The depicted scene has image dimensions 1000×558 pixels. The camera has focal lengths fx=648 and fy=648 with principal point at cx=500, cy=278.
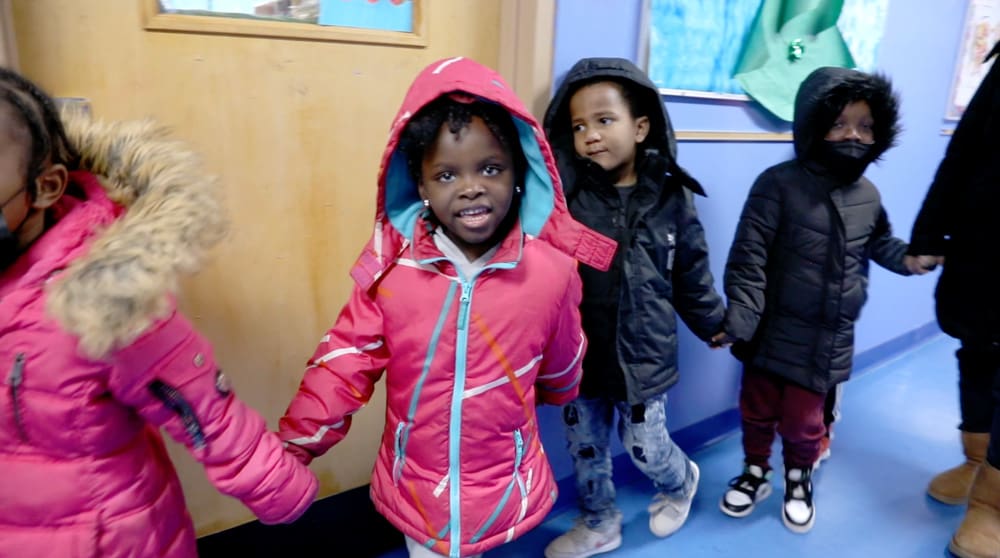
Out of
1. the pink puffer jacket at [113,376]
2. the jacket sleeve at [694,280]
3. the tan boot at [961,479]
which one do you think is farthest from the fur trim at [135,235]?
the tan boot at [961,479]

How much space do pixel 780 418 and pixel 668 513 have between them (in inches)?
16.7

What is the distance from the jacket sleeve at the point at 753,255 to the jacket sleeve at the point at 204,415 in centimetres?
114

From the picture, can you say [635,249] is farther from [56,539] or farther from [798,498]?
[56,539]

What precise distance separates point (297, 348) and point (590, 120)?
812 mm

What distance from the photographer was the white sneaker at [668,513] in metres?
1.72

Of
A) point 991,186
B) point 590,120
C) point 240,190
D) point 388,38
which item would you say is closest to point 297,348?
point 240,190

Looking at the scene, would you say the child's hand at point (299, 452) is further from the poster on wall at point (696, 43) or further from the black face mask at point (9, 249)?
the poster on wall at point (696, 43)

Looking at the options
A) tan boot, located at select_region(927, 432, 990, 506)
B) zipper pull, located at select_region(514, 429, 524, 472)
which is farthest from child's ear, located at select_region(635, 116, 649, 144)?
tan boot, located at select_region(927, 432, 990, 506)

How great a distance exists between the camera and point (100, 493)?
812 millimetres

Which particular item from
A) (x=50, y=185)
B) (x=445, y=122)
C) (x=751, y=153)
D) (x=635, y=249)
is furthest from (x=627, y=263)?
(x=50, y=185)

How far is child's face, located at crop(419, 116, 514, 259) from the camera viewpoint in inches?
40.1

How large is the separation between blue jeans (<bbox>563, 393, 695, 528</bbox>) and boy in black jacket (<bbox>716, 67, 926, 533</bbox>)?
0.29 metres

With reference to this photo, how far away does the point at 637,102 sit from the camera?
4.67 feet

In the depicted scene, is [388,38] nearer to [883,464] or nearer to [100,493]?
[100,493]
